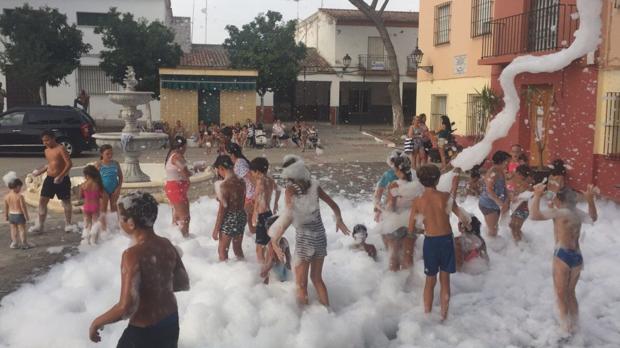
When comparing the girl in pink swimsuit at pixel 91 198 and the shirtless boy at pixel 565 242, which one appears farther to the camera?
the girl in pink swimsuit at pixel 91 198

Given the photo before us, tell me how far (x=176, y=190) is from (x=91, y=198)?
1.13m

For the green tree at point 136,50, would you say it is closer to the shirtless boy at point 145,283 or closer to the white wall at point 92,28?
the white wall at point 92,28

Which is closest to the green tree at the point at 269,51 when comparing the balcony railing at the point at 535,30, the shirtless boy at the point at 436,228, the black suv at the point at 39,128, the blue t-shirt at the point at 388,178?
the black suv at the point at 39,128

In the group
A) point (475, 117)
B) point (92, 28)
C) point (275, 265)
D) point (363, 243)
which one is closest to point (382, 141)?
point (475, 117)

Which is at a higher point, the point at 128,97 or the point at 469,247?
the point at 128,97

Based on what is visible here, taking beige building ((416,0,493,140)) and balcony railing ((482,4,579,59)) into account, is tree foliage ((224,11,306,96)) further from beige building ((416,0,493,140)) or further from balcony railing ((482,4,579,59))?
balcony railing ((482,4,579,59))

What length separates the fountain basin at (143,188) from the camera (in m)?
11.2

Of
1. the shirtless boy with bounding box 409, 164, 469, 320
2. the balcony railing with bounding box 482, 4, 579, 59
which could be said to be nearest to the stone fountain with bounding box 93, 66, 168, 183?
the shirtless boy with bounding box 409, 164, 469, 320

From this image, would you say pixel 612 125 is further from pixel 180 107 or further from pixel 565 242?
pixel 180 107

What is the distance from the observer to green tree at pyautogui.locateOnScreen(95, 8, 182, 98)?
2717 centimetres

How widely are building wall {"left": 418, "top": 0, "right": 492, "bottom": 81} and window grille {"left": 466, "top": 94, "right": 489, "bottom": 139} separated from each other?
0.76 m

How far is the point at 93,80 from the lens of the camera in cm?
3294

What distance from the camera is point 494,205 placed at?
835 centimetres

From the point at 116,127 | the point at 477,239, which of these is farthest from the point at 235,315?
the point at 116,127
